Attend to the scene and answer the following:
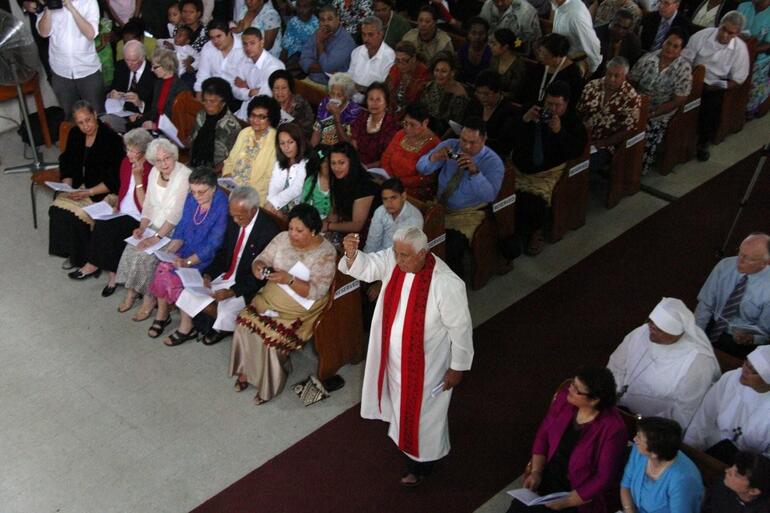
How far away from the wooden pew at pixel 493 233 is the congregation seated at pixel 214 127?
6.06 ft

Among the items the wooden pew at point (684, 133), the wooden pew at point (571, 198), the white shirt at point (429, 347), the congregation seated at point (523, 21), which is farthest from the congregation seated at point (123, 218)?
the wooden pew at point (684, 133)

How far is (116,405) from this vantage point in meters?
4.87

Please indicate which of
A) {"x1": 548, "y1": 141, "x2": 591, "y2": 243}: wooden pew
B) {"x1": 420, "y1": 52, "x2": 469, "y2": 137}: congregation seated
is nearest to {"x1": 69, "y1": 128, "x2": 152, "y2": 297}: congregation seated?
{"x1": 420, "y1": 52, "x2": 469, "y2": 137}: congregation seated

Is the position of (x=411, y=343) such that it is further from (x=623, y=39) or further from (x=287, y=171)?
(x=623, y=39)

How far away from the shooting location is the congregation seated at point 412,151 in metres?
5.46

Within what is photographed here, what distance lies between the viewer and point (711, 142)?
303 inches

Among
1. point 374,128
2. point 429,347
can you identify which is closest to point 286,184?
point 374,128

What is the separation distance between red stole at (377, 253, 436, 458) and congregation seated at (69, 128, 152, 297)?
241 cm

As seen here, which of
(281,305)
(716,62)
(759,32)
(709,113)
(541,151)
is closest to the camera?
(281,305)

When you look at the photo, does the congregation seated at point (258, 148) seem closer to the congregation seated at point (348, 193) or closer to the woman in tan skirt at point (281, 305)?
the congregation seated at point (348, 193)

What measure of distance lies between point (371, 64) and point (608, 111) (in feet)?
6.39

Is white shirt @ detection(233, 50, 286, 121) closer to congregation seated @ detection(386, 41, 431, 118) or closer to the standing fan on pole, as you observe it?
congregation seated @ detection(386, 41, 431, 118)

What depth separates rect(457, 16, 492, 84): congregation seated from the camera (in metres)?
6.99

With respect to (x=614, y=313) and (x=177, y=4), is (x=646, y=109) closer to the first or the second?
(x=614, y=313)
